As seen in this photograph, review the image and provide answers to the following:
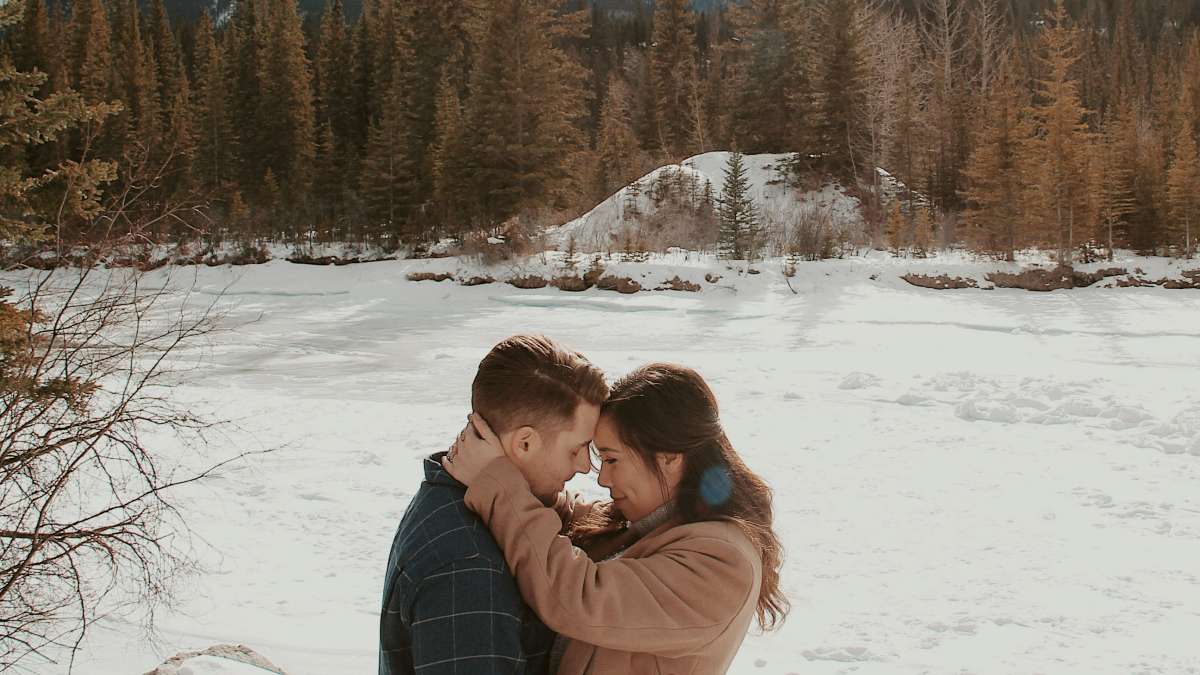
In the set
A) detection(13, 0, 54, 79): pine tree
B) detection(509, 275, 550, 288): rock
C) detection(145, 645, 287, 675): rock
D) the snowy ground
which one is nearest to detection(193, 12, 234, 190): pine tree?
detection(13, 0, 54, 79): pine tree

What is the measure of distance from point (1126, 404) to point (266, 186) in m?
42.1

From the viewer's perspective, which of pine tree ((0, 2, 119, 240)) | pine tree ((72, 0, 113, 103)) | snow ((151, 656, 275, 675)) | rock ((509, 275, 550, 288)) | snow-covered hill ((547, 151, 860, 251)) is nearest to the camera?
snow ((151, 656, 275, 675))

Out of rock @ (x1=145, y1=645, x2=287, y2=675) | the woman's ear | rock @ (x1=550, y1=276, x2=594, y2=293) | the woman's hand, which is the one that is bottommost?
rock @ (x1=145, y1=645, x2=287, y2=675)

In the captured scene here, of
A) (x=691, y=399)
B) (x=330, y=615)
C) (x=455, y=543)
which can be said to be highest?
(x=691, y=399)

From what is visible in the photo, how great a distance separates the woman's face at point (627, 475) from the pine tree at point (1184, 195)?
30612 mm

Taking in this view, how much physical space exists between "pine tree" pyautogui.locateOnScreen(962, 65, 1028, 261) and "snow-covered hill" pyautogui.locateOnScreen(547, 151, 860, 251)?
628 cm

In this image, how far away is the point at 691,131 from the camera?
47500 mm

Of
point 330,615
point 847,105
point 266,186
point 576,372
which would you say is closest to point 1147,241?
point 847,105

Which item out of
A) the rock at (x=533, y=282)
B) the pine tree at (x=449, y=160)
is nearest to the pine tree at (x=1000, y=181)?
the rock at (x=533, y=282)

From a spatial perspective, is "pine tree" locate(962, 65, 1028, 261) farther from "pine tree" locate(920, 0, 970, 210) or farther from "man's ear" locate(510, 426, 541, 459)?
"man's ear" locate(510, 426, 541, 459)

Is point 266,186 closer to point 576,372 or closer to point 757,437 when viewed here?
point 757,437

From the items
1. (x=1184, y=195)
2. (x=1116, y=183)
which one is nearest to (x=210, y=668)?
(x=1184, y=195)

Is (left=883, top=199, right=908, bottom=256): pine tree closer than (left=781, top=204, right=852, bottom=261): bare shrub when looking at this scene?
No

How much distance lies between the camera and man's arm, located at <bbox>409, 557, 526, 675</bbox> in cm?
175
